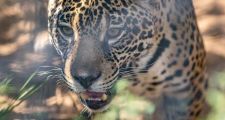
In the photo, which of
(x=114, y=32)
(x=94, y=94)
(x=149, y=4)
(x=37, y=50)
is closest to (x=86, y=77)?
(x=94, y=94)

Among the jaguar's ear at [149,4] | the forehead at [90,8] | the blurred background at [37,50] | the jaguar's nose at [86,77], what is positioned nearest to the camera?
the jaguar's nose at [86,77]

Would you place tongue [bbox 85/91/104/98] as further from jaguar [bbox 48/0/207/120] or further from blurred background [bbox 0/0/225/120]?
blurred background [bbox 0/0/225/120]

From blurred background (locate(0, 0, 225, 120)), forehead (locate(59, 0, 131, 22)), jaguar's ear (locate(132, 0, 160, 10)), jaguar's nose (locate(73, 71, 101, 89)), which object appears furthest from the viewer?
blurred background (locate(0, 0, 225, 120))

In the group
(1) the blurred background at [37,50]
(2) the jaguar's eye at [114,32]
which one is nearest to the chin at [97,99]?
(2) the jaguar's eye at [114,32]

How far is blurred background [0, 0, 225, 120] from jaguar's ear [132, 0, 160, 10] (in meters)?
0.77

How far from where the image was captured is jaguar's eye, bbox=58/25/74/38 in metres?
2.69

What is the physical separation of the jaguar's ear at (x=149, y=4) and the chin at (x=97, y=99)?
0.46m

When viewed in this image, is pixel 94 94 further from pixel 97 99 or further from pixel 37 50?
pixel 37 50

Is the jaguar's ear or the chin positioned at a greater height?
the jaguar's ear

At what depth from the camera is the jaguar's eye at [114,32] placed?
2.66 m

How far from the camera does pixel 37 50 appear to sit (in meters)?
4.06

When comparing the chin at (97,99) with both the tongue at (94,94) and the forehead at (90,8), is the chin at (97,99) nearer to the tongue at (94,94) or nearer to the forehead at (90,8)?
the tongue at (94,94)

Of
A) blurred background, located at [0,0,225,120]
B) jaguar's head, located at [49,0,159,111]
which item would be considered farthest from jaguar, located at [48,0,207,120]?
blurred background, located at [0,0,225,120]

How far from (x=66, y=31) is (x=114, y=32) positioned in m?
0.24
